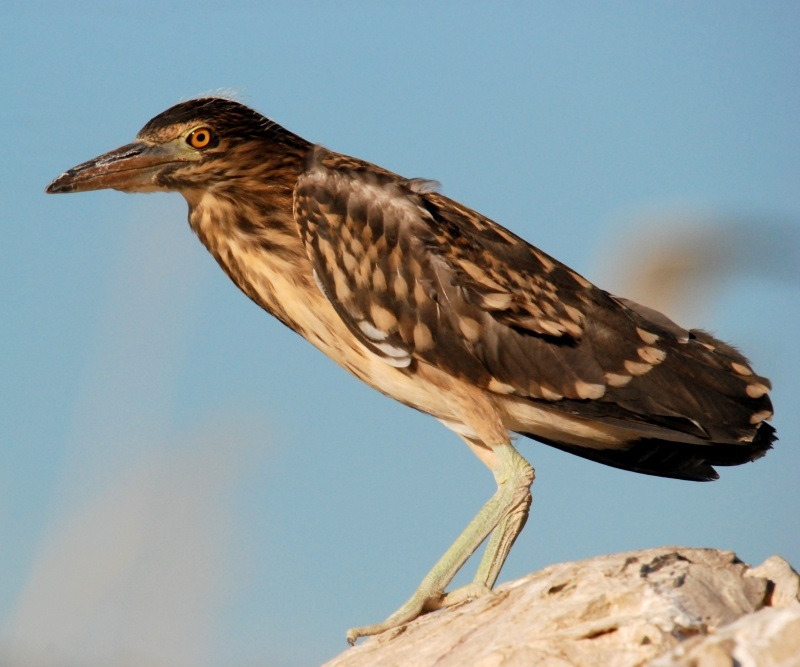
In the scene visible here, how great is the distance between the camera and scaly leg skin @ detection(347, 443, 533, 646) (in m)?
5.72

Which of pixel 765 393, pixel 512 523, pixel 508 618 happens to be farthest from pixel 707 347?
pixel 508 618

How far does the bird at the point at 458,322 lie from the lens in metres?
6.07

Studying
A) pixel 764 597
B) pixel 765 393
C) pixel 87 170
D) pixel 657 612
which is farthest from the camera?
pixel 87 170

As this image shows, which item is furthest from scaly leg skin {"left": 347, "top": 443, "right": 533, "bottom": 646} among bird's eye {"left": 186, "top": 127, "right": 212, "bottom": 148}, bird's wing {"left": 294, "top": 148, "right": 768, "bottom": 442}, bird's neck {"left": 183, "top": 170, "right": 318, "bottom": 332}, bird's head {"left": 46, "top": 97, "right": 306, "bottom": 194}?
bird's eye {"left": 186, "top": 127, "right": 212, "bottom": 148}

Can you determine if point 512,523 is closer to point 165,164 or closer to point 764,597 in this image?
point 764,597

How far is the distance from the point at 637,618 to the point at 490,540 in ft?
6.31

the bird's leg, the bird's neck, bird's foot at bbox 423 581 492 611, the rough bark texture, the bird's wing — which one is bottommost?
the rough bark texture

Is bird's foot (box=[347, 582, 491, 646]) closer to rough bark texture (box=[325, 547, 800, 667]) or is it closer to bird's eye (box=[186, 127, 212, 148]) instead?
rough bark texture (box=[325, 547, 800, 667])

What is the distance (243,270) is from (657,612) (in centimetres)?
350

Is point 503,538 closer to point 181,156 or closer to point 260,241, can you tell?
point 260,241

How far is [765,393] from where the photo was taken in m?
6.22

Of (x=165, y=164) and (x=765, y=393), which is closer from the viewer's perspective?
(x=765, y=393)

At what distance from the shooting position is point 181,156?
6691 millimetres

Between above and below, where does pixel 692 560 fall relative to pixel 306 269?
below
